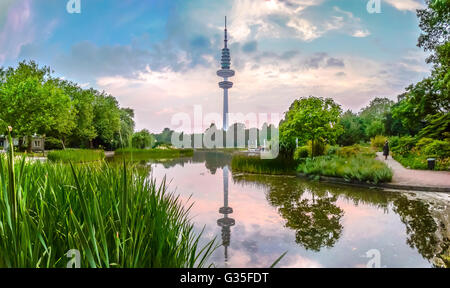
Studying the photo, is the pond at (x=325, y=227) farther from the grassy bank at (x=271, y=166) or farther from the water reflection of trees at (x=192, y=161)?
the water reflection of trees at (x=192, y=161)

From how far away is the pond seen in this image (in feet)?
11.8

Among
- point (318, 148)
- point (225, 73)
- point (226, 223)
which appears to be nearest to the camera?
point (226, 223)

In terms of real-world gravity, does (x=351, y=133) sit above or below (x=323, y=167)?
above

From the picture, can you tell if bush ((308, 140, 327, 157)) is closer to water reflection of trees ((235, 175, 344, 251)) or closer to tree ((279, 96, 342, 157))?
tree ((279, 96, 342, 157))

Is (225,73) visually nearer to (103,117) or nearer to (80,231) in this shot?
(103,117)

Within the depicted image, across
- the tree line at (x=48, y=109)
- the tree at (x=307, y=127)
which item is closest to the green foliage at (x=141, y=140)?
the tree line at (x=48, y=109)

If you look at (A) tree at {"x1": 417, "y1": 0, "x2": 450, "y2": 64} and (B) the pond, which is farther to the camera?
(A) tree at {"x1": 417, "y1": 0, "x2": 450, "y2": 64}

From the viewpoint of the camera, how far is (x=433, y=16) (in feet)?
54.4

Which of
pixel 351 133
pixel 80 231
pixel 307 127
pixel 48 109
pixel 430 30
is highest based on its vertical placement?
pixel 430 30

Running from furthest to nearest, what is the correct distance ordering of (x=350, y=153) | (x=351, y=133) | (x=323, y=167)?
(x=351, y=133)
(x=350, y=153)
(x=323, y=167)

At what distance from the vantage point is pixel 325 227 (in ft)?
16.3

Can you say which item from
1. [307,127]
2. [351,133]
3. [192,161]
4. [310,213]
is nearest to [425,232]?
[310,213]

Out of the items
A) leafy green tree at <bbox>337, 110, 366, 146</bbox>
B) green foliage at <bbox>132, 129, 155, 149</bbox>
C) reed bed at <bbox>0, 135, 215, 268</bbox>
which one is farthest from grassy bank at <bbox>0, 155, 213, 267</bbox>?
leafy green tree at <bbox>337, 110, 366, 146</bbox>

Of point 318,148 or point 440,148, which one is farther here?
point 318,148
